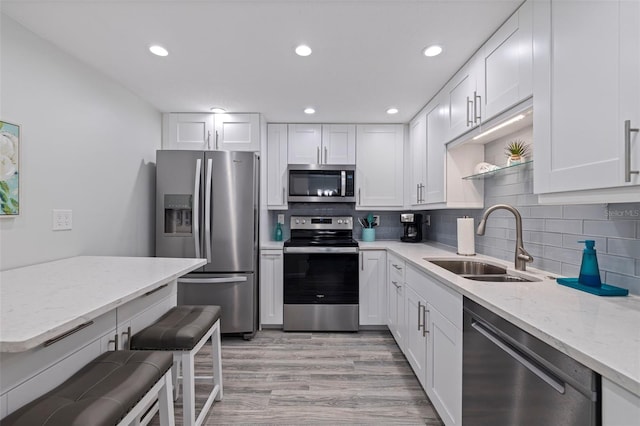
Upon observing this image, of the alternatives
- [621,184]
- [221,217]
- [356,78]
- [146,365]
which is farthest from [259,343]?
[621,184]

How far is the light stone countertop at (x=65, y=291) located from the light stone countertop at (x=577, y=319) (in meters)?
1.38

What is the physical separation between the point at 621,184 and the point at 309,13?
4.98ft

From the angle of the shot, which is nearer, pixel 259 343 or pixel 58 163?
pixel 58 163

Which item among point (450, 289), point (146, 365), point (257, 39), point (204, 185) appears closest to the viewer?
point (146, 365)

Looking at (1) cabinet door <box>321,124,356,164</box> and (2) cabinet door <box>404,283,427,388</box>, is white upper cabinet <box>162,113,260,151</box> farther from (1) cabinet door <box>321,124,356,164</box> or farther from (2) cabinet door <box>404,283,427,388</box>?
(2) cabinet door <box>404,283,427,388</box>

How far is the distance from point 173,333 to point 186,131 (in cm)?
231

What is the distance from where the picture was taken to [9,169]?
1557 millimetres

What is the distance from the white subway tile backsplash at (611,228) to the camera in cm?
122

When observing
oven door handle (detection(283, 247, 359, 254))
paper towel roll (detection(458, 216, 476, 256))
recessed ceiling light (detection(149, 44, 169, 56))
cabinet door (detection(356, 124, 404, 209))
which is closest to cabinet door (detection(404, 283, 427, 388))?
paper towel roll (detection(458, 216, 476, 256))

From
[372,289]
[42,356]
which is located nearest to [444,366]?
[372,289]

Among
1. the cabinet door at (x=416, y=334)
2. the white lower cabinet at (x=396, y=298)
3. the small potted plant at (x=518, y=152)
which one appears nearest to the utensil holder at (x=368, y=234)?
the white lower cabinet at (x=396, y=298)

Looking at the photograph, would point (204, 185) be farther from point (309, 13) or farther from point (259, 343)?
point (309, 13)

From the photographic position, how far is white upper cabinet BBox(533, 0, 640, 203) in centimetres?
88

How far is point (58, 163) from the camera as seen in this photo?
6.10ft
